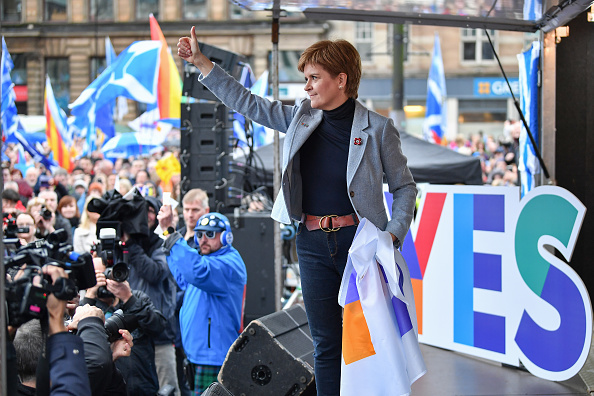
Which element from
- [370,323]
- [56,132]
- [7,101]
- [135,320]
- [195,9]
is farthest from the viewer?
[195,9]

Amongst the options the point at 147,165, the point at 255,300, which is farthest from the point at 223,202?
the point at 147,165

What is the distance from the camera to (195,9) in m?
38.6

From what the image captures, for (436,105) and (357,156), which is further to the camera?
(436,105)

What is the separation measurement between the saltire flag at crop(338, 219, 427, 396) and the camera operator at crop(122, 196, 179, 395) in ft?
6.58

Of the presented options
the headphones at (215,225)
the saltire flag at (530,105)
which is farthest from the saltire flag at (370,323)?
the saltire flag at (530,105)

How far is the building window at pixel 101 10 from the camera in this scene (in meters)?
37.9

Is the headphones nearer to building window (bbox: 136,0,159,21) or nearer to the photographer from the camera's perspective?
the photographer

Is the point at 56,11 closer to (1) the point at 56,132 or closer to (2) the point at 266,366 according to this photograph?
(1) the point at 56,132

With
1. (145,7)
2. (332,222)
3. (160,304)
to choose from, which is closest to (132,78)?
(160,304)

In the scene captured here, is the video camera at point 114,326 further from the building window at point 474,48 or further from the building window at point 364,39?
the building window at point 474,48

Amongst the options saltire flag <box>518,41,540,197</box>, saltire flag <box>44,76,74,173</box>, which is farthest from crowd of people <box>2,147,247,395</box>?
saltire flag <box>44,76,74,173</box>

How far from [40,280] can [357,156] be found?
149 centimetres

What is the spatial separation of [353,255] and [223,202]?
17.7ft

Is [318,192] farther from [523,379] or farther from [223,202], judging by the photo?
[223,202]
